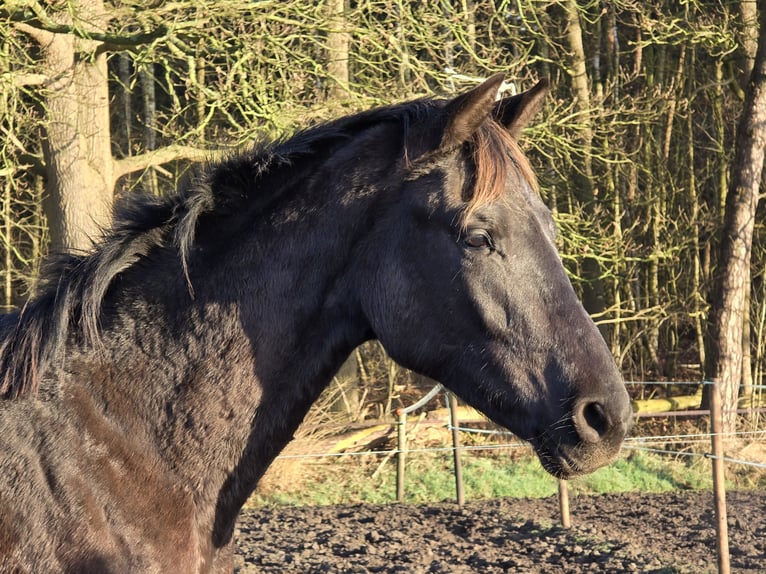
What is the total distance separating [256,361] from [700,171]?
43.5ft

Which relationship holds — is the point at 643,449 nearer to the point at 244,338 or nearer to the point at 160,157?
the point at 160,157

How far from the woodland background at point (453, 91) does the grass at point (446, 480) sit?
1.03 m

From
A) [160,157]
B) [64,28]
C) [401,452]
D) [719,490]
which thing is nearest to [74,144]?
[160,157]

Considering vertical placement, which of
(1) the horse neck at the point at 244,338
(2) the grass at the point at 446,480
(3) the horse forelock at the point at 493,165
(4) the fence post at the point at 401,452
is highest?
(3) the horse forelock at the point at 493,165

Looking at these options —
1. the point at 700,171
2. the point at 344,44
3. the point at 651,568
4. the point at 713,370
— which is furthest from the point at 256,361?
the point at 700,171

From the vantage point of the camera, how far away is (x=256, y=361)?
2.44 metres

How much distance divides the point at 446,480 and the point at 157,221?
365 inches

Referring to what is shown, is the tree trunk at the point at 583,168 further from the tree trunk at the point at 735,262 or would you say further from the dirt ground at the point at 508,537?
the dirt ground at the point at 508,537

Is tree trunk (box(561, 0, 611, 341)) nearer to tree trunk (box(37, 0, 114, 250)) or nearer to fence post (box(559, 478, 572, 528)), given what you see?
fence post (box(559, 478, 572, 528))

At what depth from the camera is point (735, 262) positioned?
469 inches

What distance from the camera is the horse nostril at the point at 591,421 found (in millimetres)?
2238

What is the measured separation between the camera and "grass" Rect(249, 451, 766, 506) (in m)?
10.9

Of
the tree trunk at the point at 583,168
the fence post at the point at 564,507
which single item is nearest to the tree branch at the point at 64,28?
the fence post at the point at 564,507

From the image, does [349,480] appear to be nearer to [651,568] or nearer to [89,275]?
[651,568]
